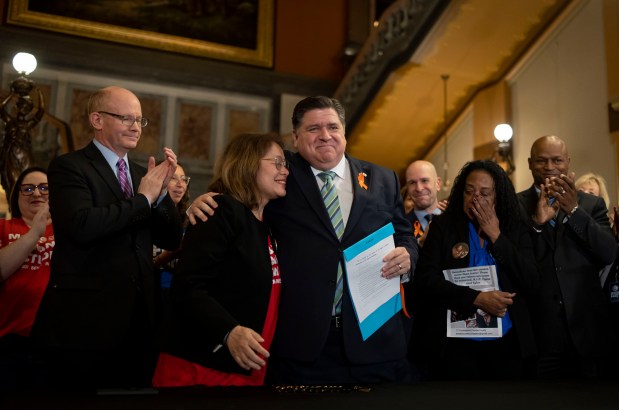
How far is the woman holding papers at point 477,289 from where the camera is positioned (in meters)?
2.50

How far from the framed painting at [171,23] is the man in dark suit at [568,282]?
27.6 feet

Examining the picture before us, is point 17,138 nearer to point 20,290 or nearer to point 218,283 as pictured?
point 20,290

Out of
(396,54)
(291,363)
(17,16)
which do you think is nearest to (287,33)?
(396,54)

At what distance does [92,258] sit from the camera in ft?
6.77

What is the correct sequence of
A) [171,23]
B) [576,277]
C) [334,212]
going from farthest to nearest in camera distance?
[171,23], [576,277], [334,212]

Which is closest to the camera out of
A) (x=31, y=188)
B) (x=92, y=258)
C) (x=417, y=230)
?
(x=92, y=258)

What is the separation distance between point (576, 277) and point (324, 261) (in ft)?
4.53

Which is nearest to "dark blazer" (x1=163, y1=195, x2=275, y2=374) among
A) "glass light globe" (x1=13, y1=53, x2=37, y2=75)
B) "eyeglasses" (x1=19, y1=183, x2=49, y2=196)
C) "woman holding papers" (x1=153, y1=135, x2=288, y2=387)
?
"woman holding papers" (x1=153, y1=135, x2=288, y2=387)

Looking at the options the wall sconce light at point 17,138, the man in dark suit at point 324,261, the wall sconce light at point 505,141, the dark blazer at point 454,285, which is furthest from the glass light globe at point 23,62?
the wall sconce light at point 505,141

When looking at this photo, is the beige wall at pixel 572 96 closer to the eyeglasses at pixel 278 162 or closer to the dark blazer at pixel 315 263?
the dark blazer at pixel 315 263

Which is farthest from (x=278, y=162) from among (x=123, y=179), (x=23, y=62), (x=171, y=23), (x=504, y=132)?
(x=171, y=23)

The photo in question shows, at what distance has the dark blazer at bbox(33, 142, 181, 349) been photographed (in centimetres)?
196

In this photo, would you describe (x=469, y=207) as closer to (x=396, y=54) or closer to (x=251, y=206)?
(x=251, y=206)

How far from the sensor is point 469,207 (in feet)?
9.11
